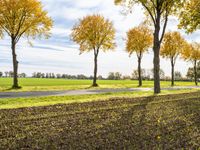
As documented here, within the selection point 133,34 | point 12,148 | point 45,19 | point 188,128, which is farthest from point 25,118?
point 133,34

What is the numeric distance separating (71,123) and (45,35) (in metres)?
29.8

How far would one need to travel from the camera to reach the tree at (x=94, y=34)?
4934 centimetres

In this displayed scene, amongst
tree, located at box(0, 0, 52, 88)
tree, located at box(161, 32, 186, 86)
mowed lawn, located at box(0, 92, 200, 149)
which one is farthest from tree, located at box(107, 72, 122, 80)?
mowed lawn, located at box(0, 92, 200, 149)

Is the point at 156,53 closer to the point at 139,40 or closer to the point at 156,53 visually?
the point at 156,53

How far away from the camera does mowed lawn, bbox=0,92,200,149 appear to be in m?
9.23

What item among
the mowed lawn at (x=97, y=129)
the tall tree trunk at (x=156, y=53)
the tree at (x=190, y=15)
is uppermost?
the tree at (x=190, y=15)

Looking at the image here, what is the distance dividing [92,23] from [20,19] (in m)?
14.6

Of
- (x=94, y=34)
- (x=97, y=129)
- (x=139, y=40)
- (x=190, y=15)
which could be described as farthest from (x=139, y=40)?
(x=97, y=129)

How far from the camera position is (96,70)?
5059 cm

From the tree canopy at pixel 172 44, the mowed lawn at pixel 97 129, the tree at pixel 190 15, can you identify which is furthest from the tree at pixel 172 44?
the mowed lawn at pixel 97 129

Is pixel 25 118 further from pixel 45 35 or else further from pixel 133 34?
pixel 133 34

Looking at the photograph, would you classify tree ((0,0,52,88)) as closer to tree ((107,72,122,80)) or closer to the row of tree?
the row of tree

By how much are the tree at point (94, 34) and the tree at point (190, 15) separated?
1741 centimetres

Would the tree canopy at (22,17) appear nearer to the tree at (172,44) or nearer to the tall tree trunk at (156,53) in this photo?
the tall tree trunk at (156,53)
